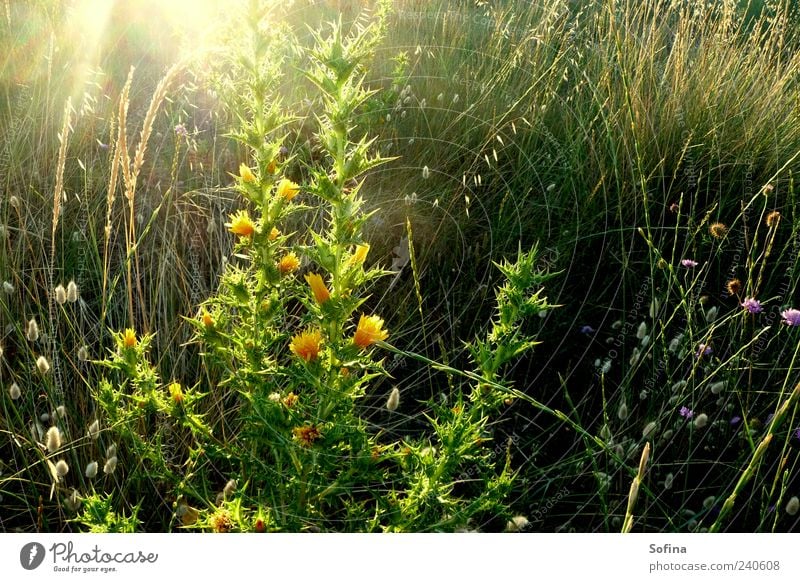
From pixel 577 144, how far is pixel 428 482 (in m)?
1.48

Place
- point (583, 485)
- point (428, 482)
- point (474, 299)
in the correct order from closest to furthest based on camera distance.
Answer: point (428, 482), point (583, 485), point (474, 299)

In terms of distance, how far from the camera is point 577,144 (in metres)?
2.40

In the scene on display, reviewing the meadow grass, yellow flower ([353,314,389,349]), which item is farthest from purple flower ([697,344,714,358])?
yellow flower ([353,314,389,349])

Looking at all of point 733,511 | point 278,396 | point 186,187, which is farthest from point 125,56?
point 733,511

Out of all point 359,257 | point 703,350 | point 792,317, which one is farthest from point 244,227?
point 792,317

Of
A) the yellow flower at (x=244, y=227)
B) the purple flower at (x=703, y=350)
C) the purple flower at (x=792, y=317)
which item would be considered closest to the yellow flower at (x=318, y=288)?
the yellow flower at (x=244, y=227)

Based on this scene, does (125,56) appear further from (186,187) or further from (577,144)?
(577,144)
